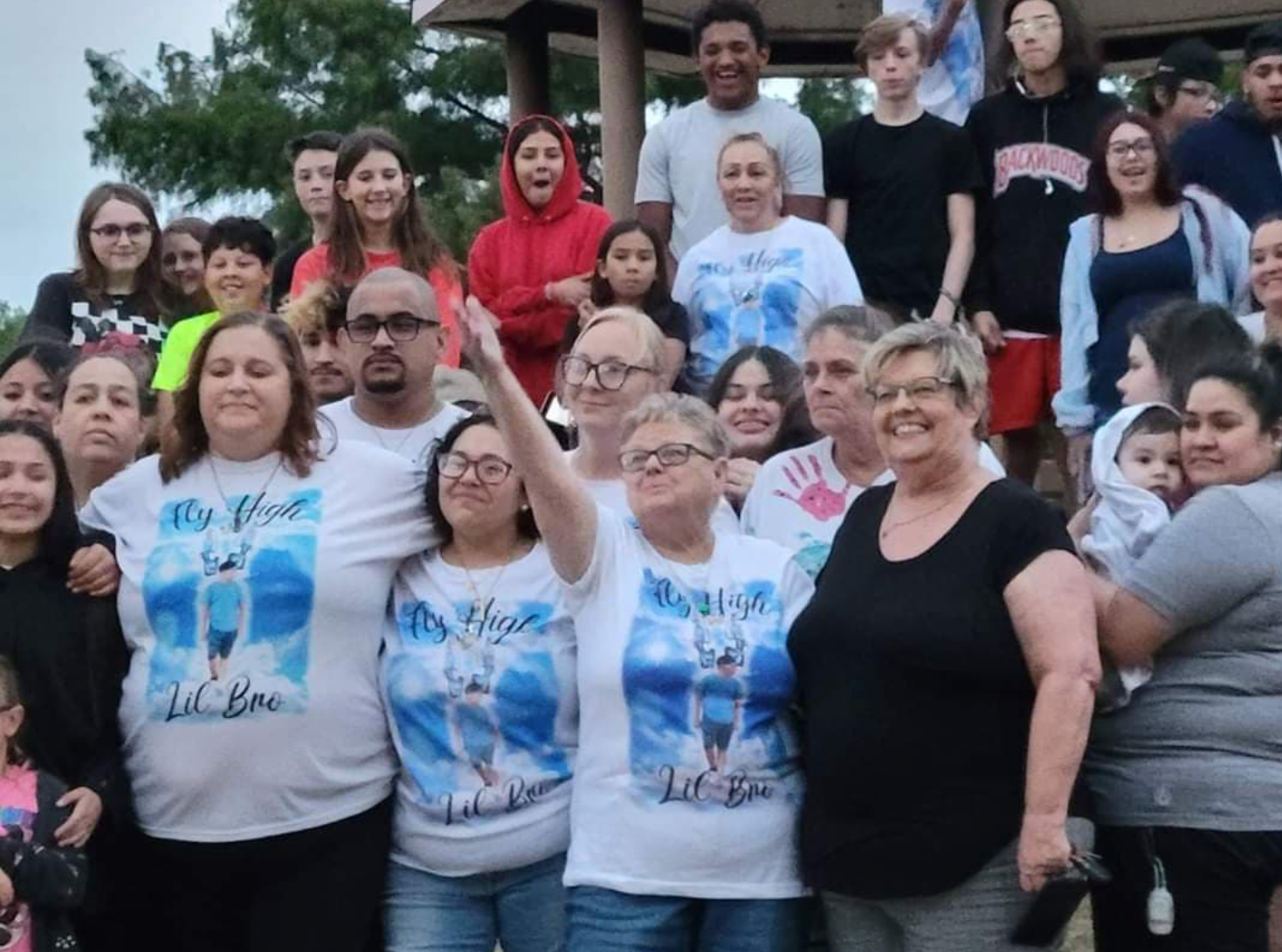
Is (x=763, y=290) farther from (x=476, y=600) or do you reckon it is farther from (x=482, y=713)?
(x=482, y=713)

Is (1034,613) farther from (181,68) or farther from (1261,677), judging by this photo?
(181,68)

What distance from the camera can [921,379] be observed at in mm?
4004

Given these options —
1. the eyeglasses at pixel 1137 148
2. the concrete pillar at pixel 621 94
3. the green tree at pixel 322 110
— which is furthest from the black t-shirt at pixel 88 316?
the green tree at pixel 322 110

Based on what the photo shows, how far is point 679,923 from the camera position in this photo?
404 centimetres

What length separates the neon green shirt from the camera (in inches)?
229

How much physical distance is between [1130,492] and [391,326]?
1.90 meters

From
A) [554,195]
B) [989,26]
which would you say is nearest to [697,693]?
[554,195]

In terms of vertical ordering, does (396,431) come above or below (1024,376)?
above

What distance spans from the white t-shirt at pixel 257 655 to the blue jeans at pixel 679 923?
591mm

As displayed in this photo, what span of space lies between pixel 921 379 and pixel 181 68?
66.0 ft

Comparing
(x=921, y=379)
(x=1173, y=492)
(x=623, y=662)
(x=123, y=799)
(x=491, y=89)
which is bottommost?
(x=123, y=799)

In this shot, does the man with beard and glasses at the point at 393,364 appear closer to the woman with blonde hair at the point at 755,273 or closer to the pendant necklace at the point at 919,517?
the pendant necklace at the point at 919,517

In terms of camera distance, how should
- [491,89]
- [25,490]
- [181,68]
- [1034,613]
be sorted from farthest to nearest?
[181,68] < [491,89] < [25,490] < [1034,613]

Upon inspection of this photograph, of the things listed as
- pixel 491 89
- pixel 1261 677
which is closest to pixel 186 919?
pixel 1261 677
